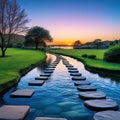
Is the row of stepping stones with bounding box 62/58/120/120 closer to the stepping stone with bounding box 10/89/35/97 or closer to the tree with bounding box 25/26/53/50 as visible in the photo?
the stepping stone with bounding box 10/89/35/97

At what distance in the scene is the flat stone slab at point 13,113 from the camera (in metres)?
7.23

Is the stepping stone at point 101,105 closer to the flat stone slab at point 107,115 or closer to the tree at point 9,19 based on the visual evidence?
the flat stone slab at point 107,115

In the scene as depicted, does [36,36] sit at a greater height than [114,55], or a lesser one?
greater

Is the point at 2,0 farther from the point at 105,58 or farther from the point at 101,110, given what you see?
the point at 101,110

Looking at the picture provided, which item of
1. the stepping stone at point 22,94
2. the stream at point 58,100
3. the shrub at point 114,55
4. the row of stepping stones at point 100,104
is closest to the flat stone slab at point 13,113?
the stream at point 58,100

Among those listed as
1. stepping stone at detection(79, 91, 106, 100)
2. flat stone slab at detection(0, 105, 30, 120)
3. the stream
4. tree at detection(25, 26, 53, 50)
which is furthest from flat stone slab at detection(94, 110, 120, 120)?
tree at detection(25, 26, 53, 50)

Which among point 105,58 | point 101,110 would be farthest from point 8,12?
point 101,110

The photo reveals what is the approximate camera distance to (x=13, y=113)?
761 cm

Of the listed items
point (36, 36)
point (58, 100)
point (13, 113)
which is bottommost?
point (58, 100)

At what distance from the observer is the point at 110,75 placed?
17.7 metres

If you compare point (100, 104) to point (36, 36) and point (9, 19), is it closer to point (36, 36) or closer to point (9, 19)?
point (9, 19)

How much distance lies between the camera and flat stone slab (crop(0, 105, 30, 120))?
723cm

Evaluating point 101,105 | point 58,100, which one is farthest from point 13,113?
point 101,105

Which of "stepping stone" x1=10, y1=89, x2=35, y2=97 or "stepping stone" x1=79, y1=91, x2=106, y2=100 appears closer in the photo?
"stepping stone" x1=79, y1=91, x2=106, y2=100
